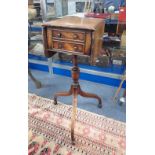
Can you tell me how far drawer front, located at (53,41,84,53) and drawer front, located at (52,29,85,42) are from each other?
0.12ft

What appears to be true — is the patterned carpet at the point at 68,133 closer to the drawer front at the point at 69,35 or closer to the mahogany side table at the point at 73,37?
the mahogany side table at the point at 73,37

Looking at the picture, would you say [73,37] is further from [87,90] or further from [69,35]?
[87,90]

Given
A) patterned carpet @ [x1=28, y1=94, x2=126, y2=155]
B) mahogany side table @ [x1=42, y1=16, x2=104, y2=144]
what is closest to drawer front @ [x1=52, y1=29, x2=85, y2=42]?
mahogany side table @ [x1=42, y1=16, x2=104, y2=144]

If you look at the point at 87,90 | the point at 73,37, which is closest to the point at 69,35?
the point at 73,37

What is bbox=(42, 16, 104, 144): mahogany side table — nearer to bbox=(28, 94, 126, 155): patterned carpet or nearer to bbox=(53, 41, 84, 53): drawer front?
bbox=(53, 41, 84, 53): drawer front

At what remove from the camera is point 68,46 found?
1273 mm

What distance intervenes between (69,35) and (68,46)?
0.25ft

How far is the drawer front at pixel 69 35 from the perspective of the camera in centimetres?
120

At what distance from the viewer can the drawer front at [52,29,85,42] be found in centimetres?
120
